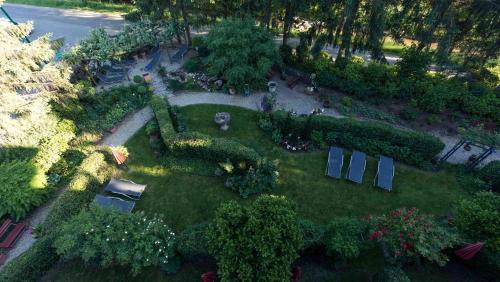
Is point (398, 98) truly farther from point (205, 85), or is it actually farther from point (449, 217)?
point (205, 85)

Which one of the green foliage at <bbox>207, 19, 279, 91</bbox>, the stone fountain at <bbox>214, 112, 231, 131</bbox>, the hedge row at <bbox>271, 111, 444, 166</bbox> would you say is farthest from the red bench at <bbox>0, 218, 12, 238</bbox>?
the hedge row at <bbox>271, 111, 444, 166</bbox>

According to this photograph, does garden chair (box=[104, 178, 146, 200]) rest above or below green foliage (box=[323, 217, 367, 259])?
below

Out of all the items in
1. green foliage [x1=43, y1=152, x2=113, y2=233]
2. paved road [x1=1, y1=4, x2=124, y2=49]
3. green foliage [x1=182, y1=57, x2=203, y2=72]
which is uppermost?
paved road [x1=1, y1=4, x2=124, y2=49]

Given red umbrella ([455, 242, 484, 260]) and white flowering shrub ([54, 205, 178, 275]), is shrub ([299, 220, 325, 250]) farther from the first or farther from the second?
red umbrella ([455, 242, 484, 260])

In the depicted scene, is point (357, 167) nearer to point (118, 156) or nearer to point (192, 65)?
point (118, 156)

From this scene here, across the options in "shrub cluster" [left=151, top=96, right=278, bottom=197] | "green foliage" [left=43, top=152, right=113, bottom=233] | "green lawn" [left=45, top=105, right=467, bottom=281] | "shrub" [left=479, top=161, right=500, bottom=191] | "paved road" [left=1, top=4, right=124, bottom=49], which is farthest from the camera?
"paved road" [left=1, top=4, right=124, bottom=49]

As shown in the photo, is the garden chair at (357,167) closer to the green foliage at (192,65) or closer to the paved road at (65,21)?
the green foliage at (192,65)

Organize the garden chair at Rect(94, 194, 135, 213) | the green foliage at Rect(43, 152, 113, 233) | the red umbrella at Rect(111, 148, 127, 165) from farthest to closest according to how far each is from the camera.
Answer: the red umbrella at Rect(111, 148, 127, 165) < the garden chair at Rect(94, 194, 135, 213) < the green foliage at Rect(43, 152, 113, 233)

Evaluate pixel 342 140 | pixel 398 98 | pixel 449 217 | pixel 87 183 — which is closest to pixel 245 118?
pixel 342 140
